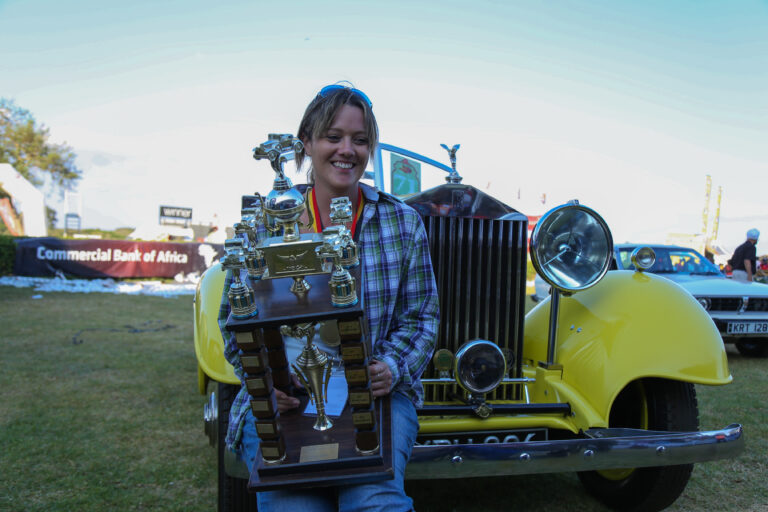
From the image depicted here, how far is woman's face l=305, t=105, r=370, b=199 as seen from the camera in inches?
60.9

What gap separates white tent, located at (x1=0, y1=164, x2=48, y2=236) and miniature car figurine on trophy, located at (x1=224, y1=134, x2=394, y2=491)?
20.2 metres

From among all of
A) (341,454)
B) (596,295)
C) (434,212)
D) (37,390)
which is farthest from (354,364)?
(37,390)

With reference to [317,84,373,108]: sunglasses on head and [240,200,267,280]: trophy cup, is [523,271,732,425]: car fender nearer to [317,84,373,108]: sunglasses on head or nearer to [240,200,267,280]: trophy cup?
[317,84,373,108]: sunglasses on head

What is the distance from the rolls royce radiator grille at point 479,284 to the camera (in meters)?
2.37

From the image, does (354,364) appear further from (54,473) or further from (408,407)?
(54,473)

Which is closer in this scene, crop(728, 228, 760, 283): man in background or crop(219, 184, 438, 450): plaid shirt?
crop(219, 184, 438, 450): plaid shirt

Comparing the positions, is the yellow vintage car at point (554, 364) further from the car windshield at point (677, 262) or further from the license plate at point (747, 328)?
the car windshield at point (677, 262)

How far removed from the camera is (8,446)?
2.92 meters

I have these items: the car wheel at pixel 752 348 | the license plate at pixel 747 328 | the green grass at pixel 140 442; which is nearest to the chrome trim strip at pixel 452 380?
the green grass at pixel 140 442

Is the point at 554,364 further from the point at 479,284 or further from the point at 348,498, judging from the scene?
the point at 348,498

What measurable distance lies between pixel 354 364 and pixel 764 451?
10.6 feet

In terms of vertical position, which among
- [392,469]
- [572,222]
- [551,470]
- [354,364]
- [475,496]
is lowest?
[475,496]

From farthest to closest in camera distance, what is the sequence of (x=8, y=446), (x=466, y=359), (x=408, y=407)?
1. (x=8, y=446)
2. (x=466, y=359)
3. (x=408, y=407)

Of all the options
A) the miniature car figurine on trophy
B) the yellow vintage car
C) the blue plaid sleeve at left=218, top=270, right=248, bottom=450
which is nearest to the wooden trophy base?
the miniature car figurine on trophy
